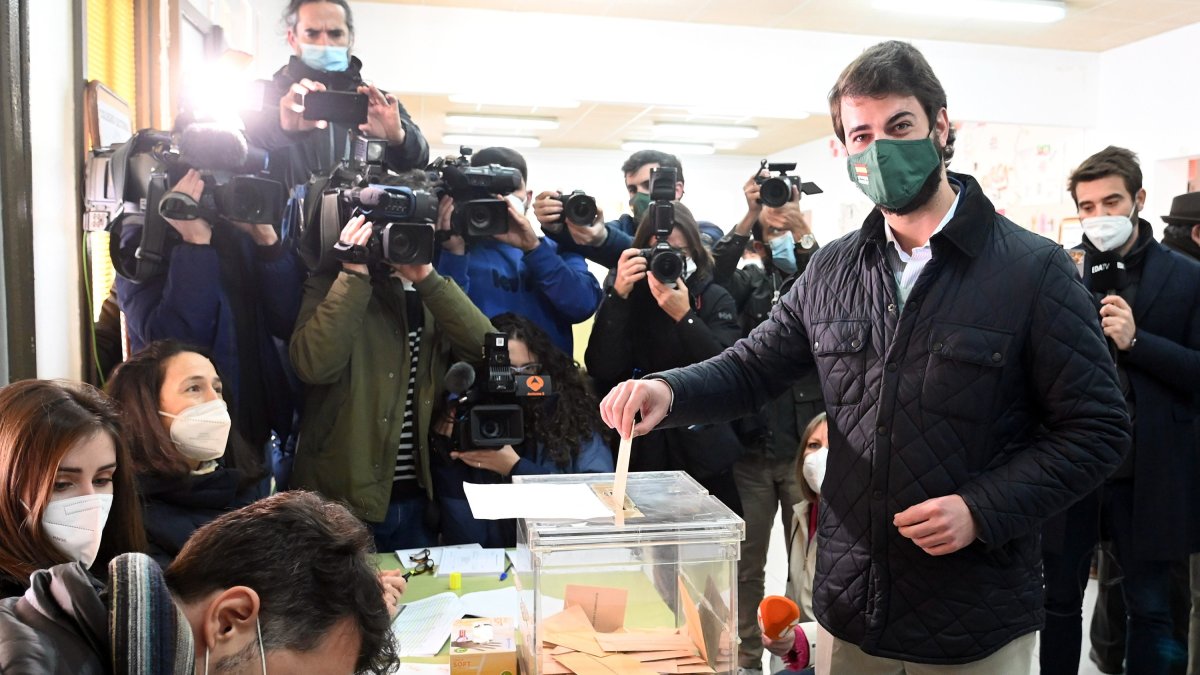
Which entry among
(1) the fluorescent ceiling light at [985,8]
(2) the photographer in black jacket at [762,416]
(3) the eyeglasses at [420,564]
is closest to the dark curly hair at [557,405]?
(3) the eyeglasses at [420,564]

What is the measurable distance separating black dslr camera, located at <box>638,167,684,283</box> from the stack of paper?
1400mm

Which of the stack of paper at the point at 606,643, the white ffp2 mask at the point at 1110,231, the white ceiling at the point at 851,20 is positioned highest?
the white ceiling at the point at 851,20

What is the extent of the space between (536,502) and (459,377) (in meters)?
1.02

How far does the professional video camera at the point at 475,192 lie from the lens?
2574 millimetres

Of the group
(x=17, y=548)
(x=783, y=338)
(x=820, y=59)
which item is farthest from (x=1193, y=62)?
(x=17, y=548)

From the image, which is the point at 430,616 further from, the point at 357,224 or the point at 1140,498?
the point at 1140,498

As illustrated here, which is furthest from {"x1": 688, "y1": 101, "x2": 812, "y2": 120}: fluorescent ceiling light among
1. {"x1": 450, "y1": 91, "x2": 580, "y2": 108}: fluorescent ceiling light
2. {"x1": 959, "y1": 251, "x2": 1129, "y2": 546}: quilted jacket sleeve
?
{"x1": 959, "y1": 251, "x2": 1129, "y2": 546}: quilted jacket sleeve

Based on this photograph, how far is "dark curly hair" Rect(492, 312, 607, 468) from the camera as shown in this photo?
2.48 metres

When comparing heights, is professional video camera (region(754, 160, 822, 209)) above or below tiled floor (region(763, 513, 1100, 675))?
above

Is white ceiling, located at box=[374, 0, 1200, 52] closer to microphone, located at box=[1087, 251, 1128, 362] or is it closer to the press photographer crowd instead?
the press photographer crowd

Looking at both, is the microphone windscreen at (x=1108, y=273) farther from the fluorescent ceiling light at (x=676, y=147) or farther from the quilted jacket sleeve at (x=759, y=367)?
the fluorescent ceiling light at (x=676, y=147)

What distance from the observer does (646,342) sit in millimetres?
2770

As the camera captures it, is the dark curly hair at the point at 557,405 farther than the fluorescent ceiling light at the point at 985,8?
No

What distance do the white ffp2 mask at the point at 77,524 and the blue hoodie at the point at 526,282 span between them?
1.48 metres
